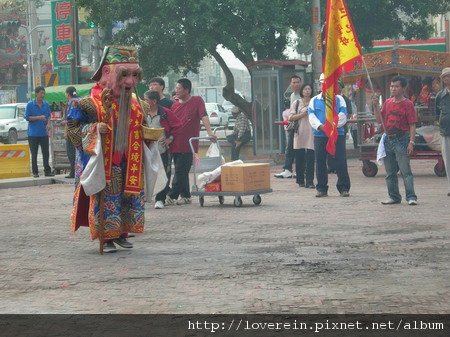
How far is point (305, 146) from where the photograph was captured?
19.1 meters

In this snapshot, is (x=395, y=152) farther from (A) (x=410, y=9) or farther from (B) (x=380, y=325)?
(A) (x=410, y=9)

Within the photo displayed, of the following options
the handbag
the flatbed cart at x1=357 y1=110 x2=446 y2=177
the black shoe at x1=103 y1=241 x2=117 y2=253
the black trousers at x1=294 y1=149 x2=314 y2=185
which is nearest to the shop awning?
the flatbed cart at x1=357 y1=110 x2=446 y2=177

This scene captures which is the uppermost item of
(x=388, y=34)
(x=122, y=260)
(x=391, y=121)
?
(x=388, y=34)

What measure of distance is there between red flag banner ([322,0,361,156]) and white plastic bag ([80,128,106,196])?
257 inches

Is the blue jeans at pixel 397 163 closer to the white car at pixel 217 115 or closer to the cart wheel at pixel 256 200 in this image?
the cart wheel at pixel 256 200

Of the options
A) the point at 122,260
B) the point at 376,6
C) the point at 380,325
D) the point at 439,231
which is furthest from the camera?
the point at 376,6

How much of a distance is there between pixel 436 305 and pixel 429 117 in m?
16.7

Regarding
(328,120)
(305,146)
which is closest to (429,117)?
(305,146)

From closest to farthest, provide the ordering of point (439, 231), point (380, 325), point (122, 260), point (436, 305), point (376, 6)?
point (380, 325)
point (436, 305)
point (122, 260)
point (439, 231)
point (376, 6)

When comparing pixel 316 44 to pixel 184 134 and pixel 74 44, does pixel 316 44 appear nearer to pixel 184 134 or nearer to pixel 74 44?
pixel 74 44

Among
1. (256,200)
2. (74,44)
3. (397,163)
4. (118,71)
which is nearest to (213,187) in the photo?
(256,200)

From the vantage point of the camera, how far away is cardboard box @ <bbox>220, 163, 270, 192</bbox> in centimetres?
1606

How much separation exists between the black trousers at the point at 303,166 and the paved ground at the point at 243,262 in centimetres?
280

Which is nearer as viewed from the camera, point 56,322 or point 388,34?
point 56,322
